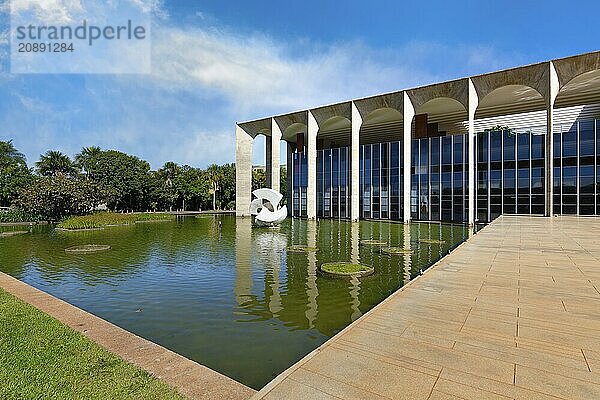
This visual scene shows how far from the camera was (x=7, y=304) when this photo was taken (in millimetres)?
7441

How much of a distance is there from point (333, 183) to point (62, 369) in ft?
140

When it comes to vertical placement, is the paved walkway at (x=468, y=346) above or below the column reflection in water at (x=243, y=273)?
above

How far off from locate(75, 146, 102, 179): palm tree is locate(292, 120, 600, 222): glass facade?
4086cm

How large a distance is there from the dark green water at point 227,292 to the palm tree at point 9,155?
6635 centimetres

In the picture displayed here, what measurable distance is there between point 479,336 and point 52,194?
1807 inches

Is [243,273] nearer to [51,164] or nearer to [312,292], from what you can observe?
[312,292]

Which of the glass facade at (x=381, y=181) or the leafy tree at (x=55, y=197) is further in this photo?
the glass facade at (x=381, y=181)

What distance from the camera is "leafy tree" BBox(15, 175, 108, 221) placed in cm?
3938

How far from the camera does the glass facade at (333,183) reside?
45.0 metres

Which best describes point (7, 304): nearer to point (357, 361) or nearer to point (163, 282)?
point (163, 282)

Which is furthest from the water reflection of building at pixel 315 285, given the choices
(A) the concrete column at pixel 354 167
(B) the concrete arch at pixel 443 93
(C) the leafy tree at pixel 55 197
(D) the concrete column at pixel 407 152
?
(C) the leafy tree at pixel 55 197

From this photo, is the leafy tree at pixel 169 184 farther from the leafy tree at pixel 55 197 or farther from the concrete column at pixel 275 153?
the concrete column at pixel 275 153

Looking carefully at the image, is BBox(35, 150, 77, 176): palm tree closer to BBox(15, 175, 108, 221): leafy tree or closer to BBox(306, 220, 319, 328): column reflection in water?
BBox(15, 175, 108, 221): leafy tree

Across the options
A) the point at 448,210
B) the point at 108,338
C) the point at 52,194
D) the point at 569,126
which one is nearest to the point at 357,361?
the point at 108,338
